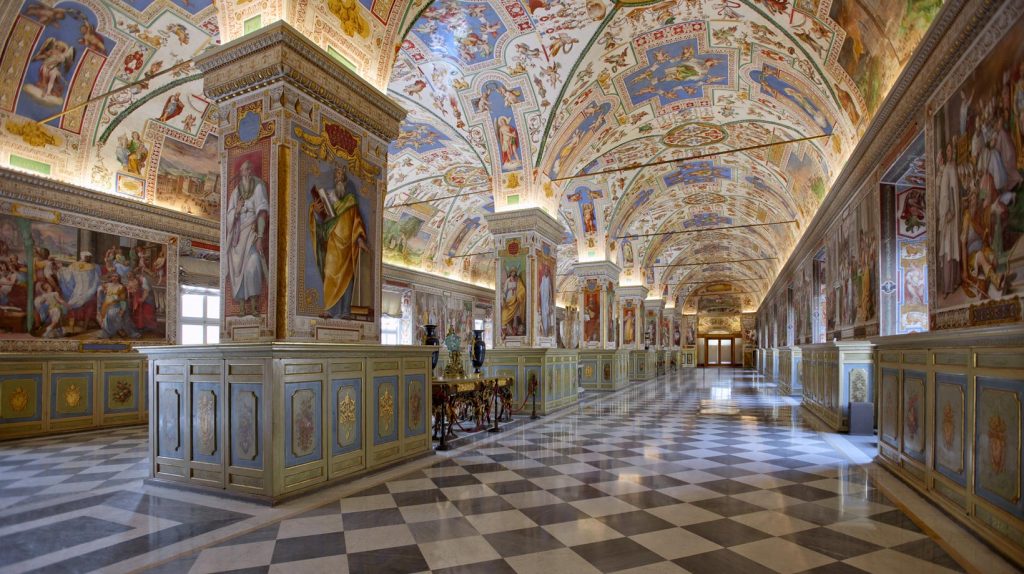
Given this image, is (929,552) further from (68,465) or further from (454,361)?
(68,465)

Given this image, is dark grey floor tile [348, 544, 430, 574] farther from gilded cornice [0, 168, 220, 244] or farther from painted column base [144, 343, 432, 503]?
gilded cornice [0, 168, 220, 244]

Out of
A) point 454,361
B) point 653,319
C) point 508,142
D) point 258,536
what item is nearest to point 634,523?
point 258,536

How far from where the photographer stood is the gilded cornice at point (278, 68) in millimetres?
5852

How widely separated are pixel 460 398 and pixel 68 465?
5.22 meters

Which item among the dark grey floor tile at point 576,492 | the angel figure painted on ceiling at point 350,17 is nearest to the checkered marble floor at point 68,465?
the dark grey floor tile at point 576,492

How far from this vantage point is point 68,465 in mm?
7270

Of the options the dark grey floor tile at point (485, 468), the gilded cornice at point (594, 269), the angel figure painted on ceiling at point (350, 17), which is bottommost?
the dark grey floor tile at point (485, 468)

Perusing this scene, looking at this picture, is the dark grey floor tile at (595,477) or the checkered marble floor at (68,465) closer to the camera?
the checkered marble floor at (68,465)

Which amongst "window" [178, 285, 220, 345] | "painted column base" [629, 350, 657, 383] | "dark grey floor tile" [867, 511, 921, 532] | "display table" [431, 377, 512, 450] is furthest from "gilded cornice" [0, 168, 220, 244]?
"painted column base" [629, 350, 657, 383]

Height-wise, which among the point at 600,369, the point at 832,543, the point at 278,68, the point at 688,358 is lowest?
the point at 688,358

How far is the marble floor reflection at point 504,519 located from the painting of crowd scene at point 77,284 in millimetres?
3237

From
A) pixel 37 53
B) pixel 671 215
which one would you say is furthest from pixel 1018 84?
pixel 671 215

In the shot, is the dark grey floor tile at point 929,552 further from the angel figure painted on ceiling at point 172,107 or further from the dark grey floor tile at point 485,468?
the angel figure painted on ceiling at point 172,107

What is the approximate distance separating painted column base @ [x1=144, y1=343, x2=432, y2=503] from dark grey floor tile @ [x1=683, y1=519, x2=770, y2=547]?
11.6ft
